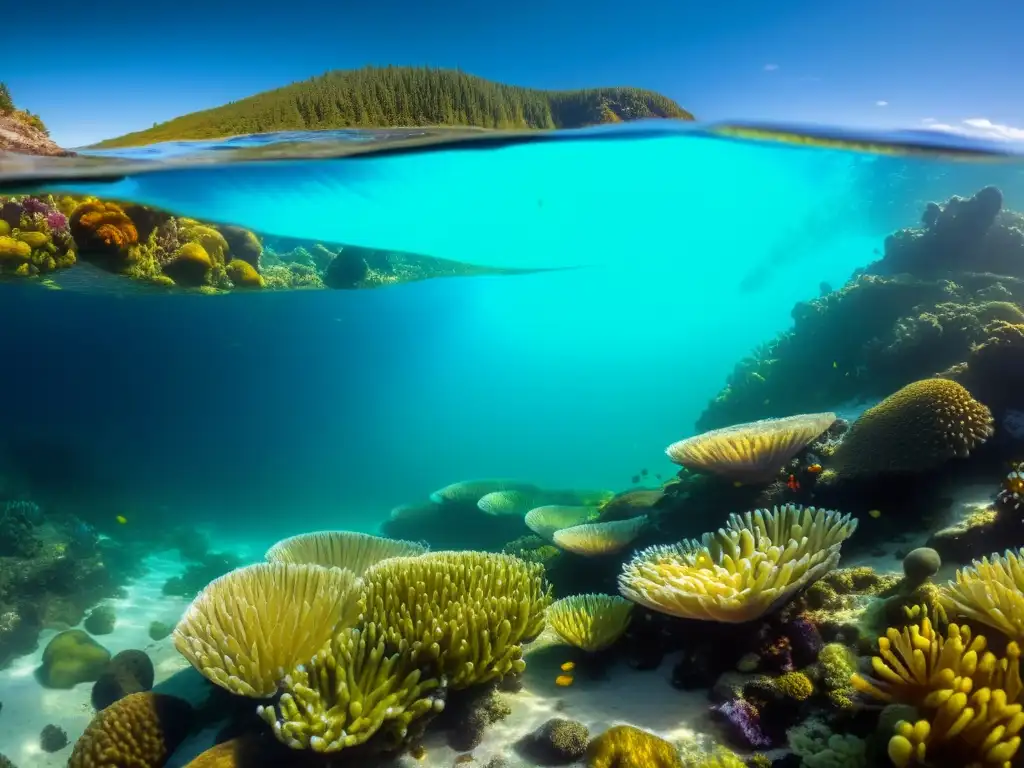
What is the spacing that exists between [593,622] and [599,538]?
179cm

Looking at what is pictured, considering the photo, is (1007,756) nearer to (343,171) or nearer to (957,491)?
(957,491)

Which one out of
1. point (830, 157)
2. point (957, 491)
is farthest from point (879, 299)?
point (957, 491)

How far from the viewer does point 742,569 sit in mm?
3699

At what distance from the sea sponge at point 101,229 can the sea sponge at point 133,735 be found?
25.4ft

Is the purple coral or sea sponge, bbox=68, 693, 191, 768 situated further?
sea sponge, bbox=68, 693, 191, 768

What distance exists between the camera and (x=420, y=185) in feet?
40.5

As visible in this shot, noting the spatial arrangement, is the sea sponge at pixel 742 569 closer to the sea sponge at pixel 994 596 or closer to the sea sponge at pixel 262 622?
the sea sponge at pixel 994 596

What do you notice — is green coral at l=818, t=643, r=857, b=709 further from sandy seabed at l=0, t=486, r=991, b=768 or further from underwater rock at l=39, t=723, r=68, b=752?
underwater rock at l=39, t=723, r=68, b=752

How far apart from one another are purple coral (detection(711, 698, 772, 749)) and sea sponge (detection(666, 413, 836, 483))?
8.22ft

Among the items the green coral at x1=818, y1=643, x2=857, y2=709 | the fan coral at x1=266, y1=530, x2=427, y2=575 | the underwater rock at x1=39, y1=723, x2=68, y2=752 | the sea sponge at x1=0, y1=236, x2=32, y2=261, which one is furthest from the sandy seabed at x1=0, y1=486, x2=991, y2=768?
the sea sponge at x1=0, y1=236, x2=32, y2=261

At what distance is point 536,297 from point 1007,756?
77958 mm

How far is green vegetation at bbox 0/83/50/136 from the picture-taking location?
8.00m

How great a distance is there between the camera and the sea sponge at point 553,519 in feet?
28.0

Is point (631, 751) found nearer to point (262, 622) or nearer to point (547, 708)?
point (547, 708)
